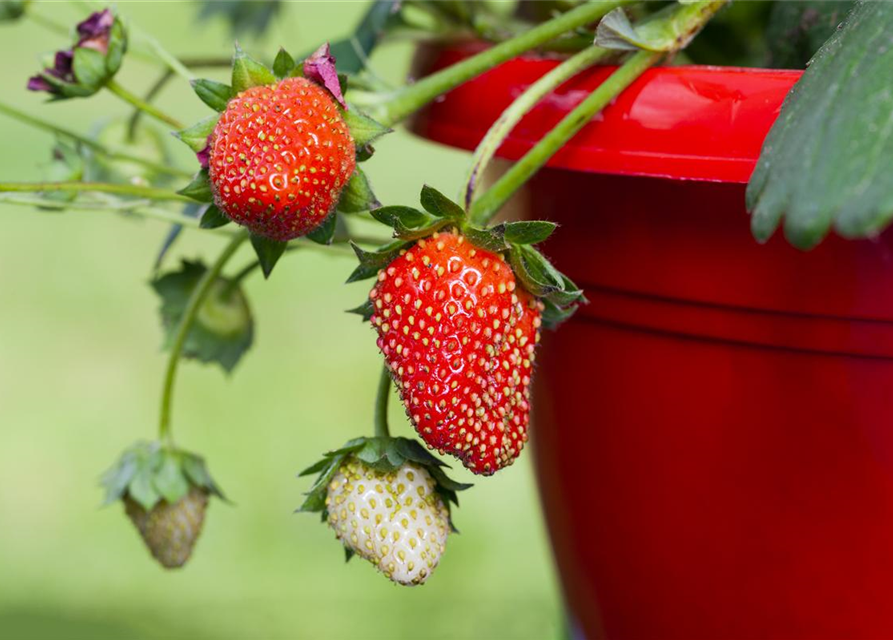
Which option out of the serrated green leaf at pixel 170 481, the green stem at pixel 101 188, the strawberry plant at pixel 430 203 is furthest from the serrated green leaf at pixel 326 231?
A: the serrated green leaf at pixel 170 481

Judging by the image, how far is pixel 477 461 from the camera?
51 centimetres

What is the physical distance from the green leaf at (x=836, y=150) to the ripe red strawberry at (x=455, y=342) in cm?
11

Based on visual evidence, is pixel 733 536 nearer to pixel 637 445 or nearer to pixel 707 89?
pixel 637 445

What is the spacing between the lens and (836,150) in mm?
427

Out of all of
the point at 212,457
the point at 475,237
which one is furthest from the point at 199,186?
the point at 212,457

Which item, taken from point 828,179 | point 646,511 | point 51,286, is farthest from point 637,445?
point 51,286

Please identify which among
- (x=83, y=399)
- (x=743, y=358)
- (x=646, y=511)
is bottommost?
(x=83, y=399)

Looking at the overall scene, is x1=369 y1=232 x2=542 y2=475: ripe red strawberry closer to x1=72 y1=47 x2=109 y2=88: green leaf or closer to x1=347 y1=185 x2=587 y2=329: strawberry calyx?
x1=347 y1=185 x2=587 y2=329: strawberry calyx

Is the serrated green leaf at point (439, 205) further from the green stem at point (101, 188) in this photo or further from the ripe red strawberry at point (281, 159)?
the green stem at point (101, 188)

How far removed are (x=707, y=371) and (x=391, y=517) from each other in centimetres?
19

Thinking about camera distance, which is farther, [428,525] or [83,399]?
[83,399]

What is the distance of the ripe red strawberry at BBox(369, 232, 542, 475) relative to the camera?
0.50 metres

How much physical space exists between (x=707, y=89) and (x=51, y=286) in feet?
4.84

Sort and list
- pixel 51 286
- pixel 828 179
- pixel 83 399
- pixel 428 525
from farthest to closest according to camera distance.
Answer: pixel 51 286 → pixel 83 399 → pixel 428 525 → pixel 828 179
